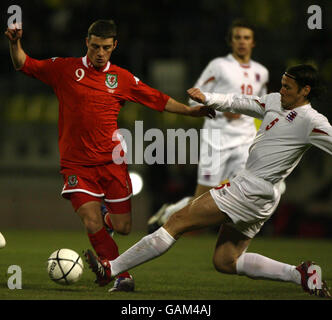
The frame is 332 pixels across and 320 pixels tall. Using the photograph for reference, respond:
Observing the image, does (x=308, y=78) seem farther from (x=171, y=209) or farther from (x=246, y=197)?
(x=171, y=209)

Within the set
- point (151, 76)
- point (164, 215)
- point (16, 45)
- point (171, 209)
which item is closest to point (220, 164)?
point (171, 209)

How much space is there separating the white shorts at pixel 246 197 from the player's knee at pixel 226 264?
1.27 ft

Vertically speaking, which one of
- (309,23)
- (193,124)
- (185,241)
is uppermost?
(309,23)

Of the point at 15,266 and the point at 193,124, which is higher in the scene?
the point at 193,124

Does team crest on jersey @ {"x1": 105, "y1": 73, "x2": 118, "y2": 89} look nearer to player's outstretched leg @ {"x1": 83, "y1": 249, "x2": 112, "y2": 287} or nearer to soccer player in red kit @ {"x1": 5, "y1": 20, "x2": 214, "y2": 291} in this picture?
soccer player in red kit @ {"x1": 5, "y1": 20, "x2": 214, "y2": 291}

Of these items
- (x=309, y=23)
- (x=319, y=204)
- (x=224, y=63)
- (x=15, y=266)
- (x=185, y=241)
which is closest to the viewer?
(x=15, y=266)

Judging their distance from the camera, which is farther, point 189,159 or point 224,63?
point 189,159

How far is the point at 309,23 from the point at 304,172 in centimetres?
311

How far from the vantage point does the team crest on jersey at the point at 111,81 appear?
20.3 ft

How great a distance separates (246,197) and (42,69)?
2.02m

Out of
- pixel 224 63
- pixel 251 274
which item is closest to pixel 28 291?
pixel 251 274

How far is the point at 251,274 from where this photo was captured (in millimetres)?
5629

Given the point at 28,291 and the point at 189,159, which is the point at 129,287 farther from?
the point at 189,159

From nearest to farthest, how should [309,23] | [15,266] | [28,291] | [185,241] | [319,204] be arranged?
1. [28,291]
2. [15,266]
3. [185,241]
4. [319,204]
5. [309,23]
